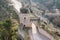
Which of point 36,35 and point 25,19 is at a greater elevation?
point 25,19

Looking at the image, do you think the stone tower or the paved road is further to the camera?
the stone tower

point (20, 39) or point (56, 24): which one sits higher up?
point (20, 39)

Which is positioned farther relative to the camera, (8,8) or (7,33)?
(8,8)

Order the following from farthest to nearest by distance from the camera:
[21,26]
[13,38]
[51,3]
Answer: [51,3] < [21,26] < [13,38]

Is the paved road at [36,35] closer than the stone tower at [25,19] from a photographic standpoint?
Yes

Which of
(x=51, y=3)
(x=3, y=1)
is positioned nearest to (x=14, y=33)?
(x=3, y=1)

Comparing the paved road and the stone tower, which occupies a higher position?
the stone tower

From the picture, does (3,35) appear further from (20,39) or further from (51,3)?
(51,3)

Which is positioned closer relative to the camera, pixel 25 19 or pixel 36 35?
pixel 36 35

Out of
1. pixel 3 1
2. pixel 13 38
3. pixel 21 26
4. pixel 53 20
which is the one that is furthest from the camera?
pixel 53 20

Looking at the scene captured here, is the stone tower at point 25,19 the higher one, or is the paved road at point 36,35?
the stone tower at point 25,19

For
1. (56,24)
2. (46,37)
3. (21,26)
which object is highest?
(21,26)
